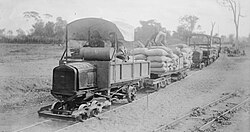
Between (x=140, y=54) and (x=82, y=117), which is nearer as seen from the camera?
(x=82, y=117)

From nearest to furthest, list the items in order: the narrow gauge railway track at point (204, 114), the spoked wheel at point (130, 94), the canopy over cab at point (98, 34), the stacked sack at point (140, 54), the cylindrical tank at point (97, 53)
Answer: the narrow gauge railway track at point (204, 114) → the cylindrical tank at point (97, 53) → the canopy over cab at point (98, 34) → the spoked wheel at point (130, 94) → the stacked sack at point (140, 54)

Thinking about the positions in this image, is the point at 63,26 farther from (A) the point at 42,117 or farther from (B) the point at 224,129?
(B) the point at 224,129

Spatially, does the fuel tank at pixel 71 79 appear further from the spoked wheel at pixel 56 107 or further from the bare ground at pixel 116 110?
the bare ground at pixel 116 110

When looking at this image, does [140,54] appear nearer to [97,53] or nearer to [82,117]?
[97,53]

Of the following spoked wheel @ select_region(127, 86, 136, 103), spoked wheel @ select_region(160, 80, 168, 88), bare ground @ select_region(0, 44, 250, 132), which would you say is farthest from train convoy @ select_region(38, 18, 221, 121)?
spoked wheel @ select_region(160, 80, 168, 88)

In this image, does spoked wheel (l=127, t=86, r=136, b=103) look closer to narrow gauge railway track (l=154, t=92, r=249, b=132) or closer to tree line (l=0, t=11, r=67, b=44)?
narrow gauge railway track (l=154, t=92, r=249, b=132)

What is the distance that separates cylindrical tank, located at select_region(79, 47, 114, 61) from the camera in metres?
4.80

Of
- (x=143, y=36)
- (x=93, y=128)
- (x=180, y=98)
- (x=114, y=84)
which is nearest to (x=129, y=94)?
(x=114, y=84)

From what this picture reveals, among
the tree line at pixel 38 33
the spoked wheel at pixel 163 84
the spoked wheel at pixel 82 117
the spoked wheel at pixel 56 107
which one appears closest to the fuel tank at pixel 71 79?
the spoked wheel at pixel 56 107

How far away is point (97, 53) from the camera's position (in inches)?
191

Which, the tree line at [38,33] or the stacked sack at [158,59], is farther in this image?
the stacked sack at [158,59]

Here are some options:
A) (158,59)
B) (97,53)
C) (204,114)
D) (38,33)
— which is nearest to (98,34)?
(97,53)

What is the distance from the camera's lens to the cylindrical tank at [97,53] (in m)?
4.80

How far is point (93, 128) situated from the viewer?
13.6 ft
